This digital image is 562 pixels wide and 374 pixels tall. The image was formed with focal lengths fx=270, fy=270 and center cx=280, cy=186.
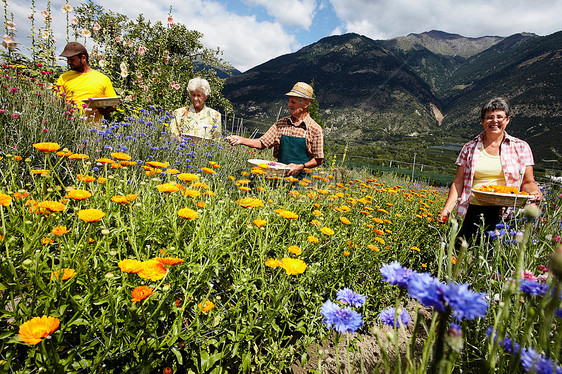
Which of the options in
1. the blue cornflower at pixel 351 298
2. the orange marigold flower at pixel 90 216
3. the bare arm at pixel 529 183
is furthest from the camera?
the bare arm at pixel 529 183

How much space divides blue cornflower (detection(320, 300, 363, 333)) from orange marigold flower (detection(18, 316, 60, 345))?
84cm

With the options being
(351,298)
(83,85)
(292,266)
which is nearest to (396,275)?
(351,298)

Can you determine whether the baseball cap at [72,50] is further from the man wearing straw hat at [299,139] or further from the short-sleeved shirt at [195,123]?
the man wearing straw hat at [299,139]

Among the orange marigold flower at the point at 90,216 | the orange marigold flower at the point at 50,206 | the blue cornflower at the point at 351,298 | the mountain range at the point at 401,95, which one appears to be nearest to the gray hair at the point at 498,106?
the blue cornflower at the point at 351,298

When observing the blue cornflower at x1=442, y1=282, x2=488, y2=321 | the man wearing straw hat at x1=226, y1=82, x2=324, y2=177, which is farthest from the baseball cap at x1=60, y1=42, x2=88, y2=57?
the blue cornflower at x1=442, y1=282, x2=488, y2=321

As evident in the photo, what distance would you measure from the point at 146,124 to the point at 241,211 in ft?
7.94

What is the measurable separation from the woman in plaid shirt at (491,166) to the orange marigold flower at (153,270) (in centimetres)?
250

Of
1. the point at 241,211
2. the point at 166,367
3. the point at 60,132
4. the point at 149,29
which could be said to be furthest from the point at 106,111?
the point at 149,29

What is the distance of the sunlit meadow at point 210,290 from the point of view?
2.14 ft

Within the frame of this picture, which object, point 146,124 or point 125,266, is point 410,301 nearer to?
point 125,266

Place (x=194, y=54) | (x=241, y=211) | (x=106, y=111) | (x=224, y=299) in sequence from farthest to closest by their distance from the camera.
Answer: (x=194, y=54), (x=106, y=111), (x=241, y=211), (x=224, y=299)

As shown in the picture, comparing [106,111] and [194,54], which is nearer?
[106,111]

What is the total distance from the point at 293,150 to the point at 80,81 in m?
3.15

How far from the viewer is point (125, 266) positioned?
99 centimetres
